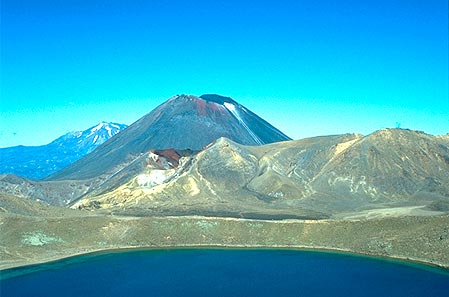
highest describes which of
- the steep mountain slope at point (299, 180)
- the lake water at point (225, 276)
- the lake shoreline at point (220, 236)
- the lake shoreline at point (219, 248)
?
the steep mountain slope at point (299, 180)

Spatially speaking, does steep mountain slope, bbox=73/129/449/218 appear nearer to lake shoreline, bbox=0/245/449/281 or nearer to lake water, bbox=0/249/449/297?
lake shoreline, bbox=0/245/449/281

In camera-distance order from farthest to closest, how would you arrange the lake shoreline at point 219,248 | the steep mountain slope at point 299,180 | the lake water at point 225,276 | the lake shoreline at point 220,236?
the steep mountain slope at point 299,180, the lake shoreline at point 220,236, the lake shoreline at point 219,248, the lake water at point 225,276

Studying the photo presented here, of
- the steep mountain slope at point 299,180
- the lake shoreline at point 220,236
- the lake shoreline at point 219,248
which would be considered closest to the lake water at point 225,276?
the lake shoreline at point 219,248

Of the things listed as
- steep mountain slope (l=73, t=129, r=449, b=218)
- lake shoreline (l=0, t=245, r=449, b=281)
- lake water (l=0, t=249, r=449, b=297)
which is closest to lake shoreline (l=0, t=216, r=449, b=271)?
lake shoreline (l=0, t=245, r=449, b=281)

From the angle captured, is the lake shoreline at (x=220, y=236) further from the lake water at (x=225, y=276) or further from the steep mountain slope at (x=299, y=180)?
the steep mountain slope at (x=299, y=180)

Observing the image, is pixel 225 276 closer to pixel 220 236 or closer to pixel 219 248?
pixel 219 248

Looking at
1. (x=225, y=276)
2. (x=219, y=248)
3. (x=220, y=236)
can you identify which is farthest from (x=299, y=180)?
(x=225, y=276)

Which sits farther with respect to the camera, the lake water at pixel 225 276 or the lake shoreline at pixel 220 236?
the lake shoreline at pixel 220 236
